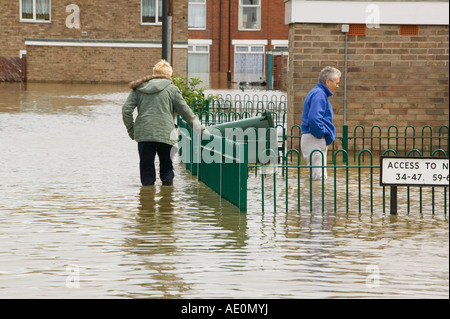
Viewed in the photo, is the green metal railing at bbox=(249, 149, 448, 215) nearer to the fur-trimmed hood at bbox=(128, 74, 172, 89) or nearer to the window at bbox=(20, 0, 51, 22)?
the fur-trimmed hood at bbox=(128, 74, 172, 89)

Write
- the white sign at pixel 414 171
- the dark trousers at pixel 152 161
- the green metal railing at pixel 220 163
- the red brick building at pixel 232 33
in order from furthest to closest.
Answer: the red brick building at pixel 232 33 → the dark trousers at pixel 152 161 → the green metal railing at pixel 220 163 → the white sign at pixel 414 171

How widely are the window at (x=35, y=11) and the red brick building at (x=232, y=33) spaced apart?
10.8m

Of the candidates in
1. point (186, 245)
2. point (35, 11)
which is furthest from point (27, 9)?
point (186, 245)

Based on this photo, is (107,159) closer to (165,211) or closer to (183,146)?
(183,146)

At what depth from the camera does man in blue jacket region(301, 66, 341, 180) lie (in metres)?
12.7

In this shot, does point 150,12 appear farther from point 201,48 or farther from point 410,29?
point 410,29

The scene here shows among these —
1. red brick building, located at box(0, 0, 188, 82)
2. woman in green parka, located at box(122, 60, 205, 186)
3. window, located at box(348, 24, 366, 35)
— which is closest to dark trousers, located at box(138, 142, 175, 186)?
woman in green parka, located at box(122, 60, 205, 186)

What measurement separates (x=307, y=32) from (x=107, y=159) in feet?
12.4

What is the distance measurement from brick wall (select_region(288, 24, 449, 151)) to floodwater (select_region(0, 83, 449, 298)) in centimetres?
332

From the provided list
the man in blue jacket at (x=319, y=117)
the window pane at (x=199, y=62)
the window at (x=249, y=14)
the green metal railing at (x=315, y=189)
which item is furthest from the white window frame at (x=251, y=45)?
the man in blue jacket at (x=319, y=117)

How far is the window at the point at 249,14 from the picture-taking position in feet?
185

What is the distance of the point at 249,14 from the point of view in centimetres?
5641

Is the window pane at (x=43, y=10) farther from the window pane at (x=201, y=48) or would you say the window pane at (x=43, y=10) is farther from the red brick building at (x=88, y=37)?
the window pane at (x=201, y=48)
